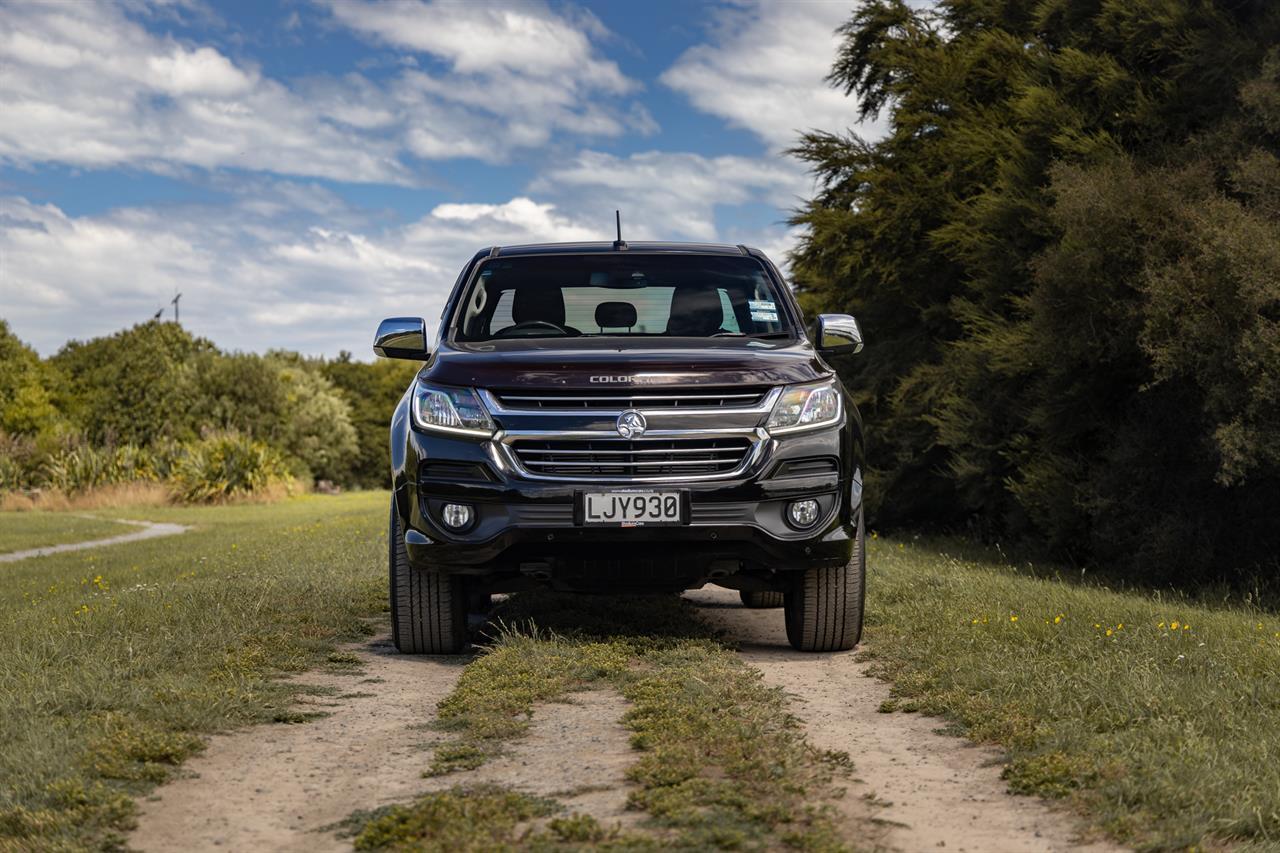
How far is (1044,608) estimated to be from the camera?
28.1 ft

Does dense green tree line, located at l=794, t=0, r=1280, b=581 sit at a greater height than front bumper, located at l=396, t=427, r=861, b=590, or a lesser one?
greater

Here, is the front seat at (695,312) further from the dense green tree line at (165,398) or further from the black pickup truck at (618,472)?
the dense green tree line at (165,398)

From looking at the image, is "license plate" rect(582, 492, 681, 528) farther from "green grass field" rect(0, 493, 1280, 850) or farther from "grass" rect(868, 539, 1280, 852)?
"grass" rect(868, 539, 1280, 852)

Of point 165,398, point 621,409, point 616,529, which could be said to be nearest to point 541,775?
point 616,529

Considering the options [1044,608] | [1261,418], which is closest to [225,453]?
[1261,418]

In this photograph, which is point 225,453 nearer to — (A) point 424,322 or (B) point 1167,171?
(B) point 1167,171

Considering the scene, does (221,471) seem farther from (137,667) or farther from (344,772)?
(344,772)

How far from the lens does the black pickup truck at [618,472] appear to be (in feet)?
21.4

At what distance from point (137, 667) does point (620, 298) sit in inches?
131

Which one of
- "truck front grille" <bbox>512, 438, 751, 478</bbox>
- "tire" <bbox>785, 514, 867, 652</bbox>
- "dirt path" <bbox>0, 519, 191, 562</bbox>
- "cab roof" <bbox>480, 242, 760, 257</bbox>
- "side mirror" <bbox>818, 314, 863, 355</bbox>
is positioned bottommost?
"dirt path" <bbox>0, 519, 191, 562</bbox>

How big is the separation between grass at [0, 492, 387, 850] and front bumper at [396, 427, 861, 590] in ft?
3.16

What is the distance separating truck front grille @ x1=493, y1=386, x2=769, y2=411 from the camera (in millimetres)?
6578

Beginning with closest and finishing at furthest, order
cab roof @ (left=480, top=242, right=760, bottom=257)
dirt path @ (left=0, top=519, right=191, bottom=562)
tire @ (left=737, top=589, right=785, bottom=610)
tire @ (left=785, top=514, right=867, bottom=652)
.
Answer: tire @ (left=785, top=514, right=867, bottom=652), cab roof @ (left=480, top=242, right=760, bottom=257), tire @ (left=737, top=589, right=785, bottom=610), dirt path @ (left=0, top=519, right=191, bottom=562)

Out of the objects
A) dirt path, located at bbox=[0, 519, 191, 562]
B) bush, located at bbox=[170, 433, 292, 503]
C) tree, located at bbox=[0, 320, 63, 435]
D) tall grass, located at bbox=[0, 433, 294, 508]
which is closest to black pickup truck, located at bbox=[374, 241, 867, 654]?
dirt path, located at bbox=[0, 519, 191, 562]
